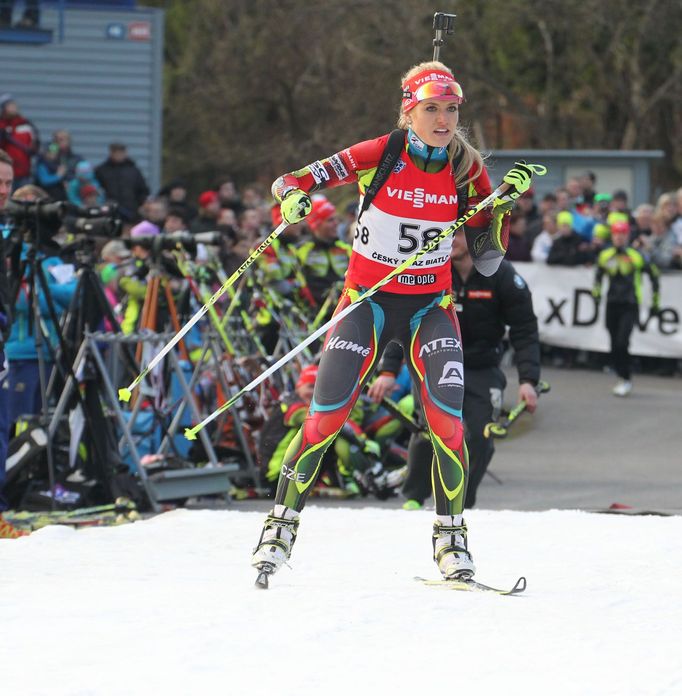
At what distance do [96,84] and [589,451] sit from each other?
1440cm

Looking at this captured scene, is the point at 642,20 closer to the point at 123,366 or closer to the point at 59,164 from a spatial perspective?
the point at 59,164

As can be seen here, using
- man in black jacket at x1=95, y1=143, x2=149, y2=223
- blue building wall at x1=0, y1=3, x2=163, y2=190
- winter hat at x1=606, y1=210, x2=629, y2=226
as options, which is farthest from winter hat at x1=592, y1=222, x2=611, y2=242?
blue building wall at x1=0, y1=3, x2=163, y2=190

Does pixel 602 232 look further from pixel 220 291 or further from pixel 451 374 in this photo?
pixel 220 291

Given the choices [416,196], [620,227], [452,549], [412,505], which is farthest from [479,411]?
[620,227]

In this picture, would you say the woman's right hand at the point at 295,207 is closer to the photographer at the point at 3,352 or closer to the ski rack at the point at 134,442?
the photographer at the point at 3,352

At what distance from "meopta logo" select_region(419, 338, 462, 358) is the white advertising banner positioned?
11.5 m

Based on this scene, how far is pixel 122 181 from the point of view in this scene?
1967 cm

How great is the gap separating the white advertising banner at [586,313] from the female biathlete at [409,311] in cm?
1147

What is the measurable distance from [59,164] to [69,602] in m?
13.9

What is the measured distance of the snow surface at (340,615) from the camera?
181 inches

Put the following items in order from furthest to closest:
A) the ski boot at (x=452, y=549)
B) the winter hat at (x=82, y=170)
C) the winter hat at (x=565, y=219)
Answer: the winter hat at (x=82, y=170) → the winter hat at (x=565, y=219) → the ski boot at (x=452, y=549)

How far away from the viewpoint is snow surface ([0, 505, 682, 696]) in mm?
4602

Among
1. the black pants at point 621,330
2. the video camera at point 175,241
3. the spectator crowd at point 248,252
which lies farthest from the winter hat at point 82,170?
the video camera at point 175,241

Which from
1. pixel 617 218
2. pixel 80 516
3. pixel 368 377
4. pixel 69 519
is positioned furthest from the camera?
pixel 617 218
